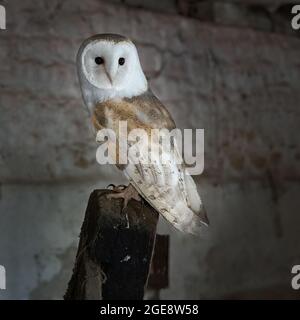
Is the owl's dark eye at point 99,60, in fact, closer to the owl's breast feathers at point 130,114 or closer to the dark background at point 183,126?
the owl's breast feathers at point 130,114

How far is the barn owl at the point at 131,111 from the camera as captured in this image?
2.93ft

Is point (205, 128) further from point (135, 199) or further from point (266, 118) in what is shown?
point (135, 199)

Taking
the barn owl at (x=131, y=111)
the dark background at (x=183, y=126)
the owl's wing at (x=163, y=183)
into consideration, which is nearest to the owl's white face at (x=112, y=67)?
the barn owl at (x=131, y=111)

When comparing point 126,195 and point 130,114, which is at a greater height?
point 130,114

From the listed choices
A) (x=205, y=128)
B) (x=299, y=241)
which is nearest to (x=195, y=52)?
(x=205, y=128)

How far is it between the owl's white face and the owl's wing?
10cm

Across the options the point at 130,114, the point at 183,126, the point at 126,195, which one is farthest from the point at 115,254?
the point at 183,126

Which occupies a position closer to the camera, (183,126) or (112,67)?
(112,67)

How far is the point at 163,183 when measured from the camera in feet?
2.95

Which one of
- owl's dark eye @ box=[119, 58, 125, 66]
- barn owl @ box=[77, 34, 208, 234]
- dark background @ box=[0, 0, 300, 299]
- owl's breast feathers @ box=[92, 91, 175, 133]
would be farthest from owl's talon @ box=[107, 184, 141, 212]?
dark background @ box=[0, 0, 300, 299]

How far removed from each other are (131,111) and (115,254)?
231 millimetres

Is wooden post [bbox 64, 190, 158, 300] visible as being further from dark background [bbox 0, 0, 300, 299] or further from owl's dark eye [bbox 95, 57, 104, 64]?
dark background [bbox 0, 0, 300, 299]

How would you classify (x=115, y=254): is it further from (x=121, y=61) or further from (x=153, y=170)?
(x=121, y=61)

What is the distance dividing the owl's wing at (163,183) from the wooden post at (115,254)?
4 cm
